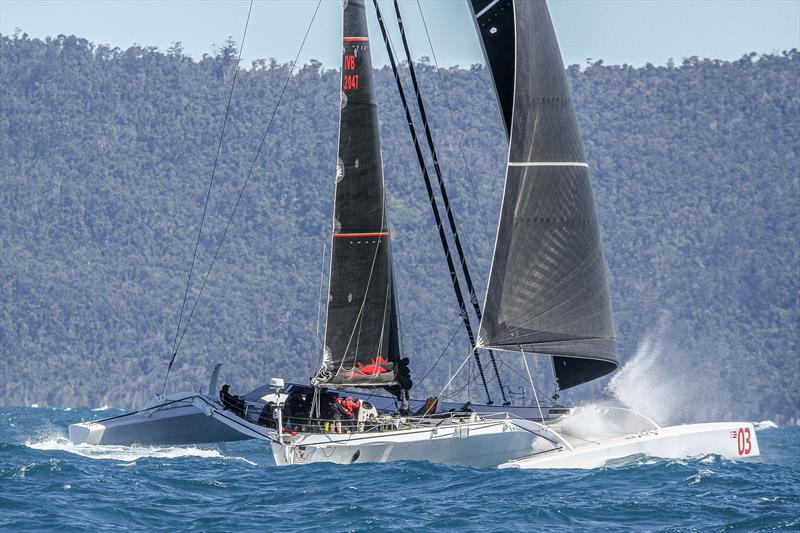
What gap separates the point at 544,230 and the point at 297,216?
10884cm

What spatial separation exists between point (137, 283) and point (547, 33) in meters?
98.9

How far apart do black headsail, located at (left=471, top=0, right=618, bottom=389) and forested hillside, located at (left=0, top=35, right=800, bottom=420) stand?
228 feet

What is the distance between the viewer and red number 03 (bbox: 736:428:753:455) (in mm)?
24109

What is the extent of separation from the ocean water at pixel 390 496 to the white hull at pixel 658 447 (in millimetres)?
203

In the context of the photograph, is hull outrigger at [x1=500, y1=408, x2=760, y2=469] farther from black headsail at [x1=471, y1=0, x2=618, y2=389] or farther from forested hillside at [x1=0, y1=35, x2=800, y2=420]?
forested hillside at [x1=0, y1=35, x2=800, y2=420]

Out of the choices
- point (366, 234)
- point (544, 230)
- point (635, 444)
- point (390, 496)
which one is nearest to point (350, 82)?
point (366, 234)

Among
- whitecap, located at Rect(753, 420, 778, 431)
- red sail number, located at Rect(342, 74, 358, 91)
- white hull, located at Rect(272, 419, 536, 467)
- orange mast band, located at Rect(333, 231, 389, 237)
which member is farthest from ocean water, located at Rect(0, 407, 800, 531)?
whitecap, located at Rect(753, 420, 778, 431)

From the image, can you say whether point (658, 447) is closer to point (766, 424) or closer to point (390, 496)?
point (390, 496)

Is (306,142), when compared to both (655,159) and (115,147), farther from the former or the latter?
(655,159)

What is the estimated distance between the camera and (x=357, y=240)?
24.9 m

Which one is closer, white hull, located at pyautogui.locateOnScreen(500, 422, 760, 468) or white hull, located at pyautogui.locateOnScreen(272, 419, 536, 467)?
Answer: white hull, located at pyautogui.locateOnScreen(272, 419, 536, 467)

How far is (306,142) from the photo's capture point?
143625mm

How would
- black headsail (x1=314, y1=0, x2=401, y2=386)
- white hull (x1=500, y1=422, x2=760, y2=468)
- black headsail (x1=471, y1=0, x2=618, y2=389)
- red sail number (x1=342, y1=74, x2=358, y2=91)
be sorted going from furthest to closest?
1. red sail number (x1=342, y1=74, x2=358, y2=91)
2. black headsail (x1=314, y1=0, x2=401, y2=386)
3. white hull (x1=500, y1=422, x2=760, y2=468)
4. black headsail (x1=471, y1=0, x2=618, y2=389)

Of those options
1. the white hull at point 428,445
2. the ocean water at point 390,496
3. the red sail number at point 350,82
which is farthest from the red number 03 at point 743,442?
the red sail number at point 350,82
